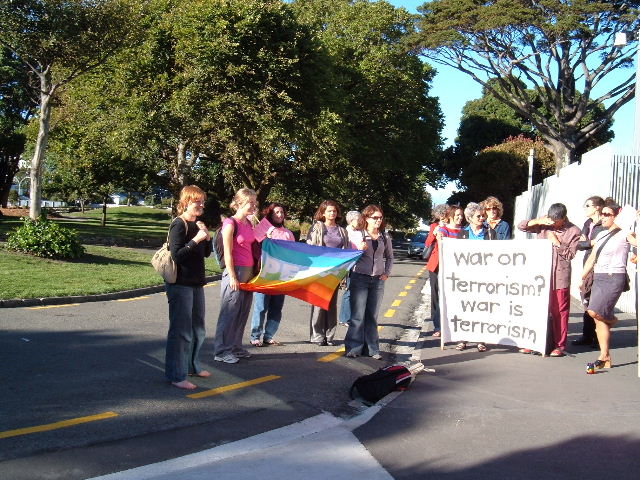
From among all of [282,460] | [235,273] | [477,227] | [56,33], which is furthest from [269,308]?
[56,33]

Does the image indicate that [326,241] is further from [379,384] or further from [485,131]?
[485,131]

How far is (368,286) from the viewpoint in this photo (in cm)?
865

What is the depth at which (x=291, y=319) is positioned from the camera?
1180cm

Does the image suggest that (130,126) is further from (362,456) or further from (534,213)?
(362,456)

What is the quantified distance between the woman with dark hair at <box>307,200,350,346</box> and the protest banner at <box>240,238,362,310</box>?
52cm

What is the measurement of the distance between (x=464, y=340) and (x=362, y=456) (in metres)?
4.25

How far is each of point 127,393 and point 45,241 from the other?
42.2ft

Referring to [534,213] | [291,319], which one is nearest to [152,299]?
[291,319]

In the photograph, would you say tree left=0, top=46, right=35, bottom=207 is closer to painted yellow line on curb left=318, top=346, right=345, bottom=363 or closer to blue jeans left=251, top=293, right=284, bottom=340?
blue jeans left=251, top=293, right=284, bottom=340

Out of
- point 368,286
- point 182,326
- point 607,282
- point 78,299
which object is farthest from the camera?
point 78,299

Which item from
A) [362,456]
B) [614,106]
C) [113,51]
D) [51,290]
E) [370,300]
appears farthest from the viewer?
[614,106]

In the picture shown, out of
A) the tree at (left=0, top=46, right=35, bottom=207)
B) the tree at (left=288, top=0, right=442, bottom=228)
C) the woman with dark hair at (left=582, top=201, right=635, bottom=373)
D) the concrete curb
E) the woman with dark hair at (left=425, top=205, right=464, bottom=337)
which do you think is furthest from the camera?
the tree at (left=0, top=46, right=35, bottom=207)

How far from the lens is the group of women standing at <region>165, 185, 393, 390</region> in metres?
6.63

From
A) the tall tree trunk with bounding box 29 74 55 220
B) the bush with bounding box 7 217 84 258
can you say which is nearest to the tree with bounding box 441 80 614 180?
the tall tree trunk with bounding box 29 74 55 220
